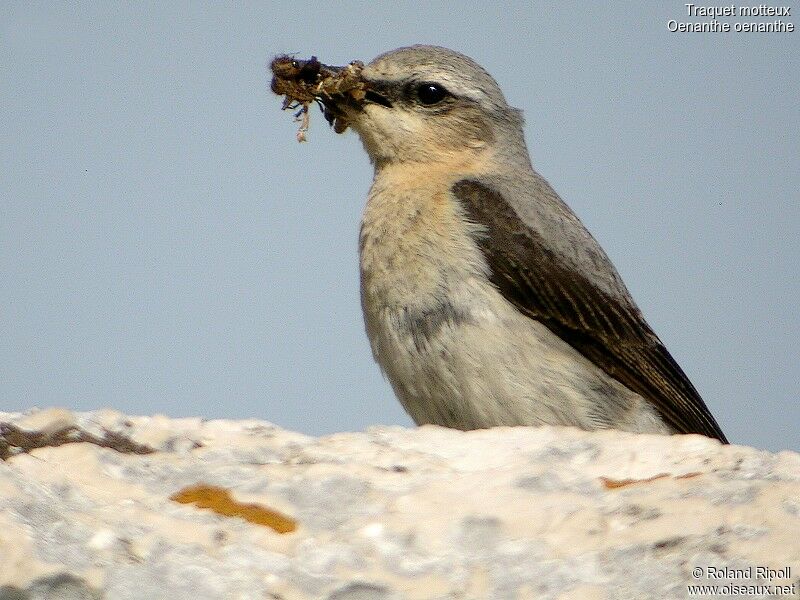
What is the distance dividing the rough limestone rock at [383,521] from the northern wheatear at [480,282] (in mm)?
2198

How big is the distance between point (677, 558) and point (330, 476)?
135cm

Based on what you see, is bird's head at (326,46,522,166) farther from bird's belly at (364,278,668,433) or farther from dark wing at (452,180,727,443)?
bird's belly at (364,278,668,433)

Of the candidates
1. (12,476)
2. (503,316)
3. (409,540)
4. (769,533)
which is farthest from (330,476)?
(503,316)

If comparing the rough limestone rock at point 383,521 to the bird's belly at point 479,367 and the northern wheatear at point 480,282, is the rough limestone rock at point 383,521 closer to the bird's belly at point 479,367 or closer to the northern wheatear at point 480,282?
the bird's belly at point 479,367

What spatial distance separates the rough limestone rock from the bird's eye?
453cm

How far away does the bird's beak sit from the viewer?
904 cm

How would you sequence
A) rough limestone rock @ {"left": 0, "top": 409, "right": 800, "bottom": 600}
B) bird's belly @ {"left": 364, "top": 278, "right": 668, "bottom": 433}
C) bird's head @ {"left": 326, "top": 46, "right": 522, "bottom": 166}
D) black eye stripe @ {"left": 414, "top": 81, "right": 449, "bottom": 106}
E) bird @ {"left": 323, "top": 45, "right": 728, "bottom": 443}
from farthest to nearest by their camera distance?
black eye stripe @ {"left": 414, "top": 81, "right": 449, "bottom": 106} < bird's head @ {"left": 326, "top": 46, "right": 522, "bottom": 166} < bird @ {"left": 323, "top": 45, "right": 728, "bottom": 443} < bird's belly @ {"left": 364, "top": 278, "right": 668, "bottom": 433} < rough limestone rock @ {"left": 0, "top": 409, "right": 800, "bottom": 600}

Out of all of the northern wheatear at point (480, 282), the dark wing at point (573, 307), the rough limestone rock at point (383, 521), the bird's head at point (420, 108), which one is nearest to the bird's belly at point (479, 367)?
the northern wheatear at point (480, 282)

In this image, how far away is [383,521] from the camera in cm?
434

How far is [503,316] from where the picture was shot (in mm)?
7645

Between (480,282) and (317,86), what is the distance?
2.43 meters

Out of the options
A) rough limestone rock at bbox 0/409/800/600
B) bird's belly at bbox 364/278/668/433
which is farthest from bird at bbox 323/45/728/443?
rough limestone rock at bbox 0/409/800/600

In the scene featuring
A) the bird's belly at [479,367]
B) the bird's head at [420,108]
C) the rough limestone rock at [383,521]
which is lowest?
the rough limestone rock at [383,521]

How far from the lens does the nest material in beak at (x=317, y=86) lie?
9.05m
